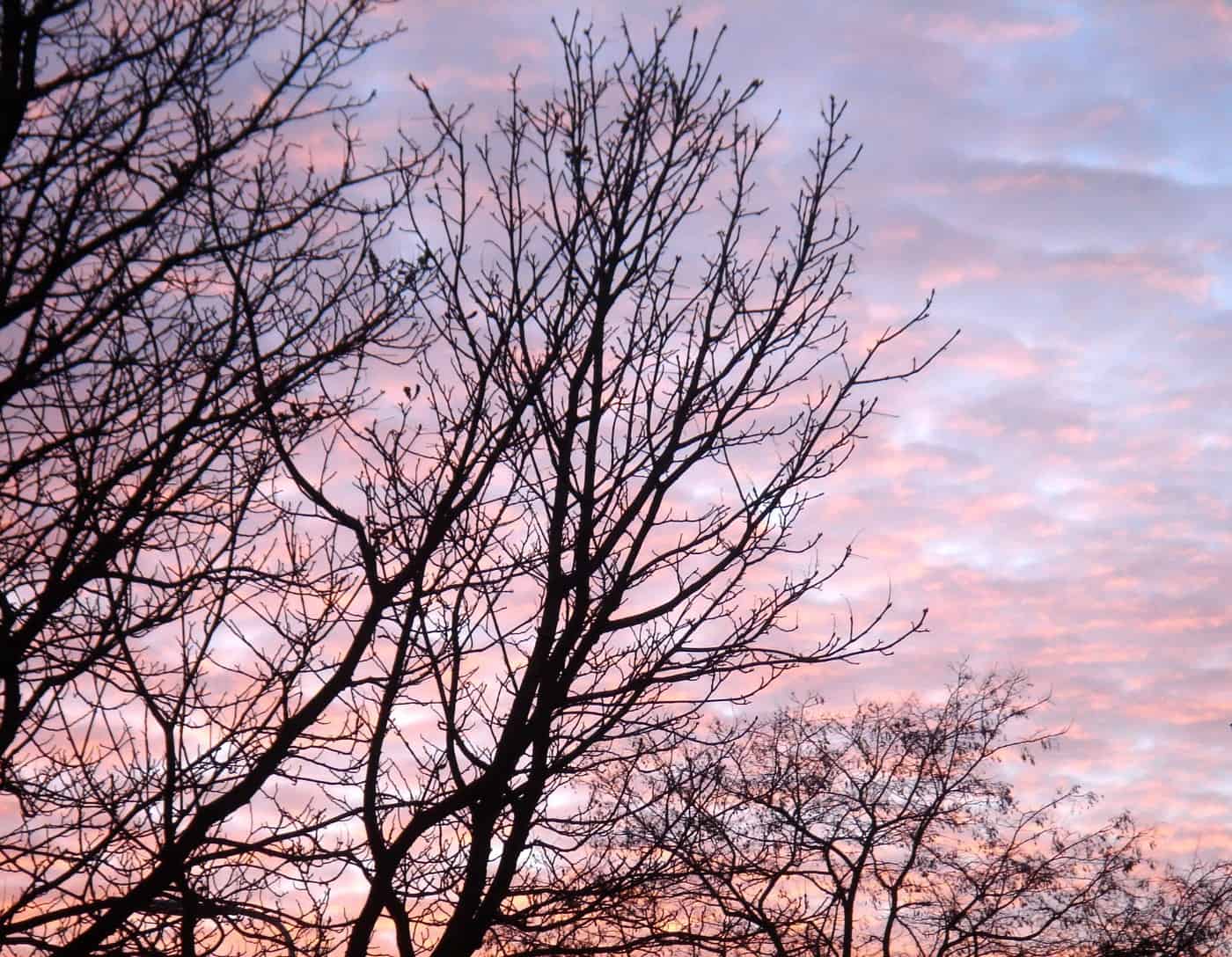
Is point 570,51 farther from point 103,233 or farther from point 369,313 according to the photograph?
point 103,233

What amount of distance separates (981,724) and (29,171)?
20.6 m

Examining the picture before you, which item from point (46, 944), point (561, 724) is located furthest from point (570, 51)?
point (46, 944)

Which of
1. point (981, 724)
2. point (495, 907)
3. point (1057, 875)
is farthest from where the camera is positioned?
point (981, 724)

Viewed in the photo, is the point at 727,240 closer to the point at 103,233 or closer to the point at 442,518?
the point at 442,518

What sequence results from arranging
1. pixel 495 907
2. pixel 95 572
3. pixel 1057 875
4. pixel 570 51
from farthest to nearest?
pixel 1057 875 → pixel 570 51 → pixel 495 907 → pixel 95 572

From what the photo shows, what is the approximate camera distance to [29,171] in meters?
5.55

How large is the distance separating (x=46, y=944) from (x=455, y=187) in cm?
406

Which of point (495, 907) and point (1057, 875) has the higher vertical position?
point (1057, 875)

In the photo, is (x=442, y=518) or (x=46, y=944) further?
(x=442, y=518)

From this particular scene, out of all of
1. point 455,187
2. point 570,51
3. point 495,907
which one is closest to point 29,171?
point 455,187

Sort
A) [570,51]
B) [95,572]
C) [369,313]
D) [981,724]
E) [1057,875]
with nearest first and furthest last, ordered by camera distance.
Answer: [95,572] → [369,313] → [570,51] → [1057,875] → [981,724]

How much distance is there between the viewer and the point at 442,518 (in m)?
5.93

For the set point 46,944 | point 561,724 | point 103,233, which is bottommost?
point 46,944

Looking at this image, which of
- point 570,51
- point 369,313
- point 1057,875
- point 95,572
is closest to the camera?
point 95,572
